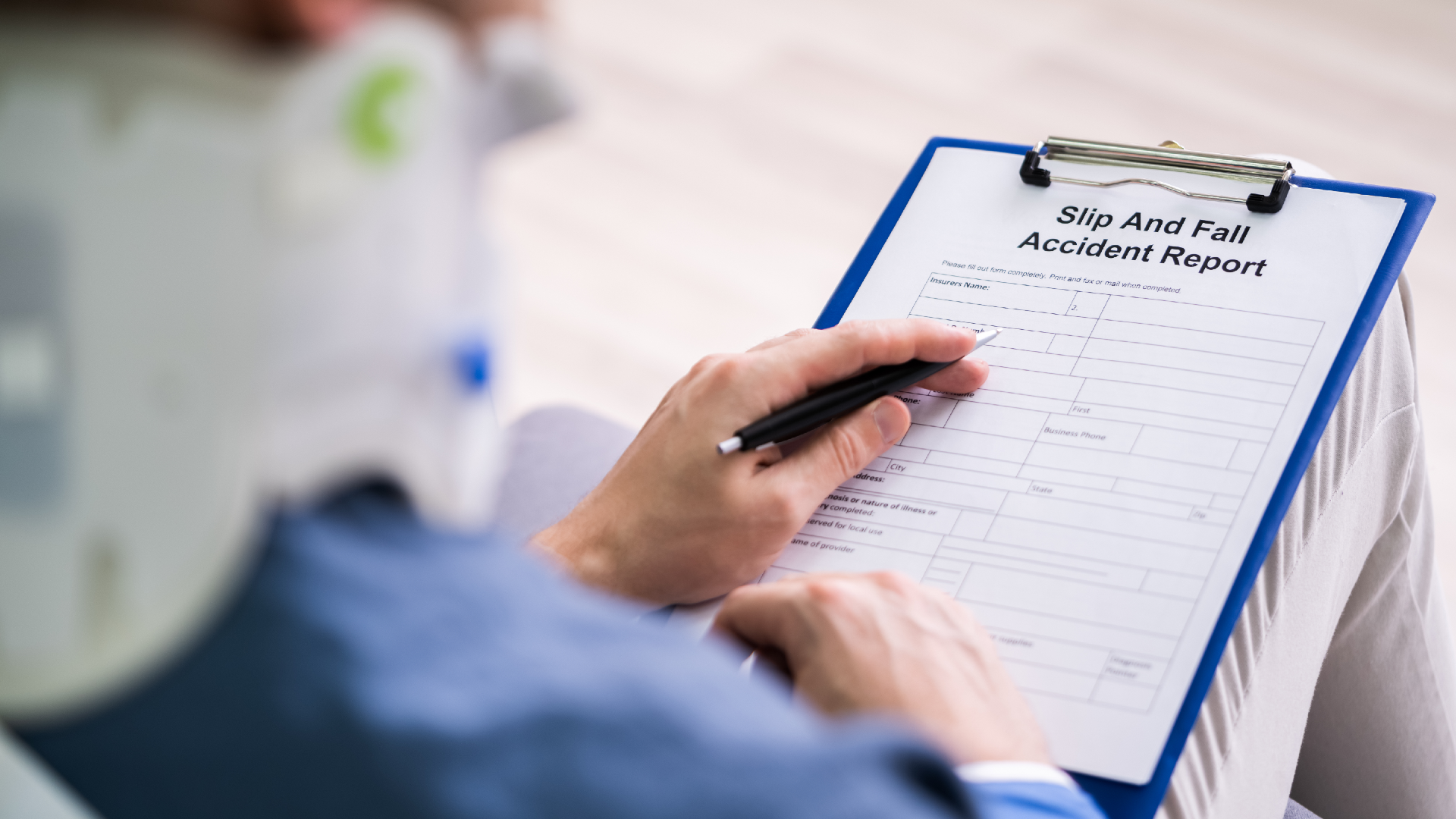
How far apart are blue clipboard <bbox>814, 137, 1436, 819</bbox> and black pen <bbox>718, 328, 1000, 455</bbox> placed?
74 millimetres

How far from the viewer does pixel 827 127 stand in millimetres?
2029

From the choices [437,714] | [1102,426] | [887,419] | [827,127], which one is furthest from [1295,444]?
[827,127]

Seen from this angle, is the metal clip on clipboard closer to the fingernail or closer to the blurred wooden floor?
the fingernail

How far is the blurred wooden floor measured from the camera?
1.75 m

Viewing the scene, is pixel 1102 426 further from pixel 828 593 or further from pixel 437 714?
pixel 437 714

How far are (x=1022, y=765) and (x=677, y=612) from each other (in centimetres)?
23

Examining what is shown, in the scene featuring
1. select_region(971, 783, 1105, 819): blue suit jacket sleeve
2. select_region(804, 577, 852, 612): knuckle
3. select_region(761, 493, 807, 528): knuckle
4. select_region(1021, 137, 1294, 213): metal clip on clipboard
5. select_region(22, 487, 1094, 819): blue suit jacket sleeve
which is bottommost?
select_region(22, 487, 1094, 819): blue suit jacket sleeve

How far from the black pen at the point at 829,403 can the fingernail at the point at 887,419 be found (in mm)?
13

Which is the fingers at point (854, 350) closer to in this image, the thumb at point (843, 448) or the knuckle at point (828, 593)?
the thumb at point (843, 448)

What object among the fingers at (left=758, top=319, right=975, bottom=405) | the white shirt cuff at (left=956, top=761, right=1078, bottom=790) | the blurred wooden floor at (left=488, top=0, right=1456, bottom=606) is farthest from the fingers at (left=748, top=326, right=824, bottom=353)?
the blurred wooden floor at (left=488, top=0, right=1456, bottom=606)

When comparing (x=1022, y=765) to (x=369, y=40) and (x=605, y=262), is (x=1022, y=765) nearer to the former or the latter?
(x=369, y=40)

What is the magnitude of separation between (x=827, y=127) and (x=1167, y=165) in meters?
1.30

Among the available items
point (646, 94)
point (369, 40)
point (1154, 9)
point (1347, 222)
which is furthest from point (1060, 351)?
point (1154, 9)

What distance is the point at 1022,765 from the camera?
50 centimetres
